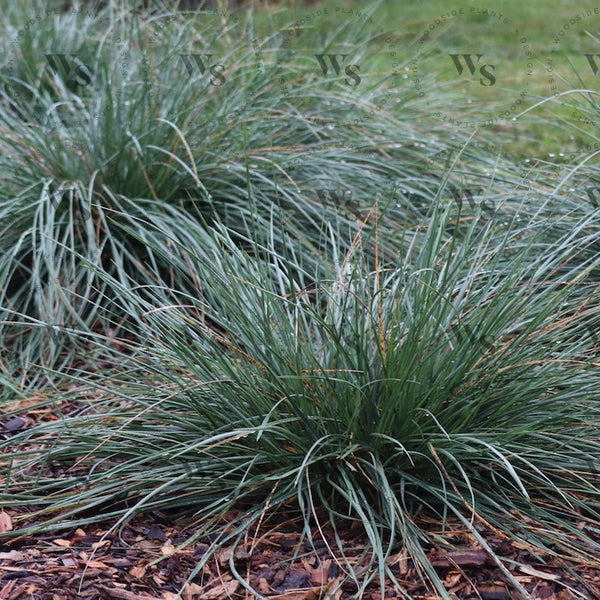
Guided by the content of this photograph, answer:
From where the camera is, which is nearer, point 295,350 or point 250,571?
point 250,571

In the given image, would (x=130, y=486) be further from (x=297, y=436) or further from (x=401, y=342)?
(x=401, y=342)

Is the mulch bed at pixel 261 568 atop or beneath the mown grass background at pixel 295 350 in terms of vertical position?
beneath

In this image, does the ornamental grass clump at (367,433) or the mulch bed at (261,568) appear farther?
the ornamental grass clump at (367,433)

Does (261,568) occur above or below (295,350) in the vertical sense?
below

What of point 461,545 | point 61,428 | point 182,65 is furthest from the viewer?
point 182,65

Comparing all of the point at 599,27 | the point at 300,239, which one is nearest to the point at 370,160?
the point at 300,239

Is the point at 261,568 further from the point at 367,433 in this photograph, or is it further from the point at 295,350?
the point at 295,350

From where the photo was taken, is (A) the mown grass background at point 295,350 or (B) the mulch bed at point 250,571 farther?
(A) the mown grass background at point 295,350

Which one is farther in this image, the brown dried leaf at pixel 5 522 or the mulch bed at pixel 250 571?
the brown dried leaf at pixel 5 522

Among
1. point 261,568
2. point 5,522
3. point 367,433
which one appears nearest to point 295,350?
point 367,433

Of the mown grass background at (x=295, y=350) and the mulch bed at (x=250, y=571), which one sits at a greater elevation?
the mown grass background at (x=295, y=350)

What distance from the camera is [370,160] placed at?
473 cm

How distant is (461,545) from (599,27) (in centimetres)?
844

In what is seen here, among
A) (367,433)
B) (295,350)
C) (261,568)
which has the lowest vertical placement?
(261,568)
